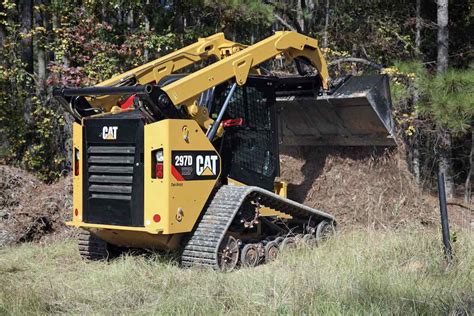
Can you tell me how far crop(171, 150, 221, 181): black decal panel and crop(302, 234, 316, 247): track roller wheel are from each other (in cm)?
163

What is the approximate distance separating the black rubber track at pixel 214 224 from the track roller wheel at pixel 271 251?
0.60 m

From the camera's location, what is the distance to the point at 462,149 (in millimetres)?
20703

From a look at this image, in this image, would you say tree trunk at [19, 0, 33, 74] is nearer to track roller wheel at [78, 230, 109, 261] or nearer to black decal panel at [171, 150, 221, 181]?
track roller wheel at [78, 230, 109, 261]

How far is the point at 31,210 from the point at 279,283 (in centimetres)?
548

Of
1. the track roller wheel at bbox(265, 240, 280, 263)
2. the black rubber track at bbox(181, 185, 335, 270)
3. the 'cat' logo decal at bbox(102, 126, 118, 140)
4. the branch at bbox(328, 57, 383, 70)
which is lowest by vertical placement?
the track roller wheel at bbox(265, 240, 280, 263)


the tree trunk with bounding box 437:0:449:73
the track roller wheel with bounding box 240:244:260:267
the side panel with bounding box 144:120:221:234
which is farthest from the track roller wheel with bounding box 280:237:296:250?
the tree trunk with bounding box 437:0:449:73

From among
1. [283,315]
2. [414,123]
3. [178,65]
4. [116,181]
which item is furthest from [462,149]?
[283,315]

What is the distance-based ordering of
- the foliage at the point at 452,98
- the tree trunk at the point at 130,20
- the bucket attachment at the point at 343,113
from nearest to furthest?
the bucket attachment at the point at 343,113 → the foliage at the point at 452,98 → the tree trunk at the point at 130,20

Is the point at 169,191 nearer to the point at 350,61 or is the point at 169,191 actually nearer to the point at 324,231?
the point at 324,231

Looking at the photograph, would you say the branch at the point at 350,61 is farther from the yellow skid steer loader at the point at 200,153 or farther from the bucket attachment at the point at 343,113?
the yellow skid steer loader at the point at 200,153

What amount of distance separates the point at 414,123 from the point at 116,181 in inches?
241

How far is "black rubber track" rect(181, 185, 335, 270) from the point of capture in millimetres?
7223

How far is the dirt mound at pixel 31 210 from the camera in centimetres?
1008

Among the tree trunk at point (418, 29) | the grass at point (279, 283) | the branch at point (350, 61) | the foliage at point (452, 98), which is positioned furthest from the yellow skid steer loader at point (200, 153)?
the tree trunk at point (418, 29)
